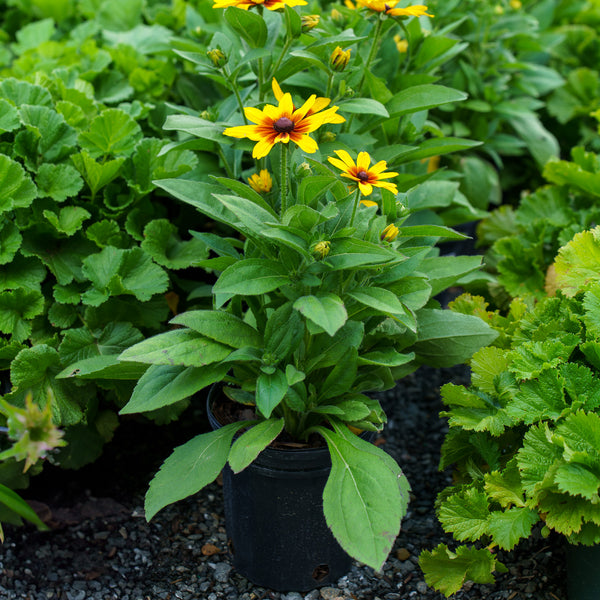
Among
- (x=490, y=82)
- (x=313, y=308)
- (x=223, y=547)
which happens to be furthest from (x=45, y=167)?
(x=490, y=82)

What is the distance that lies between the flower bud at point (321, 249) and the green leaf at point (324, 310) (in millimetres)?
87

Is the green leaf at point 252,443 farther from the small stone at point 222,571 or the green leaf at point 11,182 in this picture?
the green leaf at point 11,182

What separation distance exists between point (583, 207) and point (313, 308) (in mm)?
1451

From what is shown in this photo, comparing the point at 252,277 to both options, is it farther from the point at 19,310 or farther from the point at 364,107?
the point at 19,310

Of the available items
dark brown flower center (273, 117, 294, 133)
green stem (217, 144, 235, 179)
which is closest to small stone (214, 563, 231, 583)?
green stem (217, 144, 235, 179)

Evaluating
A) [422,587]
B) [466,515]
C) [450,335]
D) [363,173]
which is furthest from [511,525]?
[363,173]

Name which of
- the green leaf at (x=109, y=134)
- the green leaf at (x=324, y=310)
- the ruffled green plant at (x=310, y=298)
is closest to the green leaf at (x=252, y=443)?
the ruffled green plant at (x=310, y=298)

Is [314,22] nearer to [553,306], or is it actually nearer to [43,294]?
[553,306]

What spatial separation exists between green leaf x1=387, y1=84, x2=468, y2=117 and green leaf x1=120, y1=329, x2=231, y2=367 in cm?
80

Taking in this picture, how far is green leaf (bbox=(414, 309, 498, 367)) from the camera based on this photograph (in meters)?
1.78

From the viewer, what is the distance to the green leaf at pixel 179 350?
142 cm

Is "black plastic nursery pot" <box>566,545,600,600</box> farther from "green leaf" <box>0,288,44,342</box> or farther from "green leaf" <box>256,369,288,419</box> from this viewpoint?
"green leaf" <box>0,288,44,342</box>

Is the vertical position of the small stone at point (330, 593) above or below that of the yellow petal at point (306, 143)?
below

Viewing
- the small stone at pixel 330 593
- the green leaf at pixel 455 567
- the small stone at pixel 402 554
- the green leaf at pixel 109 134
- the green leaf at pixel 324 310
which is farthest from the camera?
the green leaf at pixel 109 134
